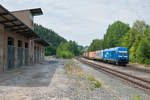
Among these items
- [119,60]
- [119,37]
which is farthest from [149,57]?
[119,37]

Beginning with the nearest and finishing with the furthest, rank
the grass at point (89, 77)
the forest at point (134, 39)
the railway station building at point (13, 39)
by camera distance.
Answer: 1. the grass at point (89, 77)
2. the railway station building at point (13, 39)
3. the forest at point (134, 39)

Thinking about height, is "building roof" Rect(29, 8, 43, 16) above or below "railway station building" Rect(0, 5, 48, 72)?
above

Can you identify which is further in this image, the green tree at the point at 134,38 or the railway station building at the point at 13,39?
the green tree at the point at 134,38

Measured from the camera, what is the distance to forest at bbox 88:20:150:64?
2342 cm

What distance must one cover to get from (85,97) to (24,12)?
794 inches

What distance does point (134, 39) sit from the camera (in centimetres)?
3959

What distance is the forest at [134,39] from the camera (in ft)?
76.8

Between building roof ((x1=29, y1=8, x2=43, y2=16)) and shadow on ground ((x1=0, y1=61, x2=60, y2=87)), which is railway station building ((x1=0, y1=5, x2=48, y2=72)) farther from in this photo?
shadow on ground ((x1=0, y1=61, x2=60, y2=87))

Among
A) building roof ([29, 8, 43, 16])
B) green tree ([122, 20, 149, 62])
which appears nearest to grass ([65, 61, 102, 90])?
building roof ([29, 8, 43, 16])

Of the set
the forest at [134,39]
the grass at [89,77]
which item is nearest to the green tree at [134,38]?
the forest at [134,39]

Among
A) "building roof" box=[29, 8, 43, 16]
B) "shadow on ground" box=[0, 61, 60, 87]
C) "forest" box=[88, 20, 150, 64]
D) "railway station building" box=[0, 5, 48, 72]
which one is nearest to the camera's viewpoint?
"shadow on ground" box=[0, 61, 60, 87]

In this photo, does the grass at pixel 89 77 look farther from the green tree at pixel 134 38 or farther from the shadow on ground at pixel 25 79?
the green tree at pixel 134 38

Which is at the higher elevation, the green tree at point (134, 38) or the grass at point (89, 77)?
the green tree at point (134, 38)

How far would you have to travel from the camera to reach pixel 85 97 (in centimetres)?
583
